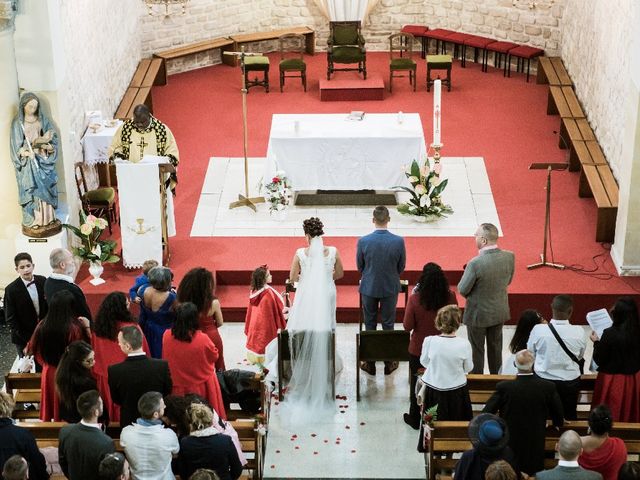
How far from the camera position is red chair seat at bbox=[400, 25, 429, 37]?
18.0 m

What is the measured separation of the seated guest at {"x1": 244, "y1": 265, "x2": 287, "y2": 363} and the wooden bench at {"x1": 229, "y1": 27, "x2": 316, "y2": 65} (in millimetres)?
9502

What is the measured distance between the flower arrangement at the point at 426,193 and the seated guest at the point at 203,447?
237 inches

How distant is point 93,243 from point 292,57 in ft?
27.4

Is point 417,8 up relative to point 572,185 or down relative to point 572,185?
up

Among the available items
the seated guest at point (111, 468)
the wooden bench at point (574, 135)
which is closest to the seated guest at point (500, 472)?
the seated guest at point (111, 468)

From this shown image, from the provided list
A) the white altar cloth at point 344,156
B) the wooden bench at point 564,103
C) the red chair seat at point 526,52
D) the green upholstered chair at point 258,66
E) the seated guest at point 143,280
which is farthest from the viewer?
the red chair seat at point 526,52

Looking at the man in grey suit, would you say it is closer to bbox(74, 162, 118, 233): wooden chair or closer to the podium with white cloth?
the podium with white cloth

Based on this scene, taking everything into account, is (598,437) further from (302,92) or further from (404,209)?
(302,92)

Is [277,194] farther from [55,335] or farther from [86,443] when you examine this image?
[86,443]

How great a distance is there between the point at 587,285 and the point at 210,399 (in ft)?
14.8

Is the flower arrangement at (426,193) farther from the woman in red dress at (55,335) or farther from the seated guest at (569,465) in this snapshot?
the seated guest at (569,465)

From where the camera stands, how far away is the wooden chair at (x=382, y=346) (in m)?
8.95

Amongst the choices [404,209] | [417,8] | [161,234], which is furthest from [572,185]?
[417,8]

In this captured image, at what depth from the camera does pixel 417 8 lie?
1836 cm
